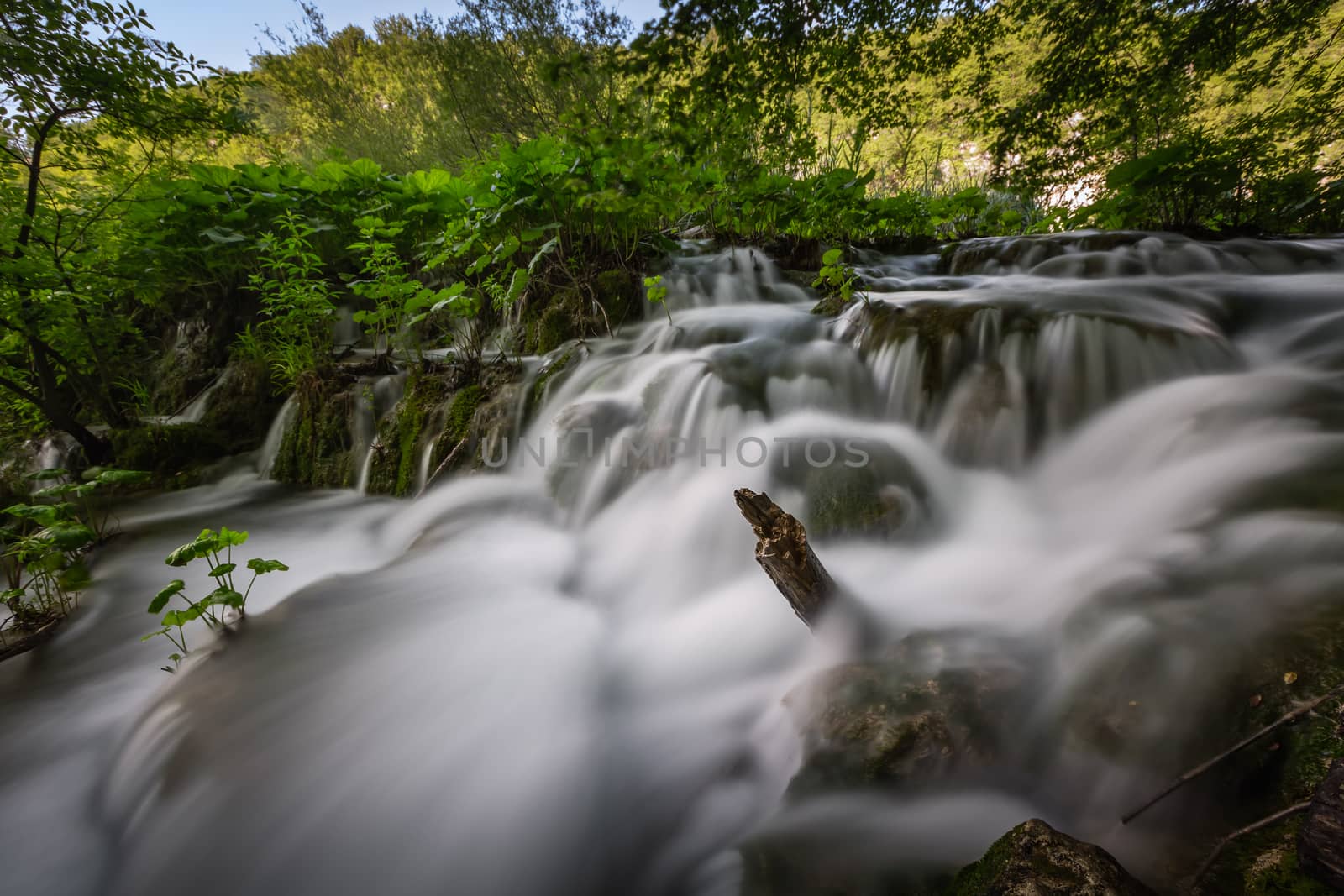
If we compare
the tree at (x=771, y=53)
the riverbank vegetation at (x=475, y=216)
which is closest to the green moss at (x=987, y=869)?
the riverbank vegetation at (x=475, y=216)

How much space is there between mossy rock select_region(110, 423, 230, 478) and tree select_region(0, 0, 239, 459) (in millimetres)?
232

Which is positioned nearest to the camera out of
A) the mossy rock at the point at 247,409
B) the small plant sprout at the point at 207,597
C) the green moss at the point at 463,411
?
the small plant sprout at the point at 207,597

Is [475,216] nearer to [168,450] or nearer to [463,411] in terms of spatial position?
[463,411]

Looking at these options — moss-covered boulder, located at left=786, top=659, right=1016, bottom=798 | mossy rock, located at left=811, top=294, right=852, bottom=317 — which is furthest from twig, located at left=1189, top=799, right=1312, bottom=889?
mossy rock, located at left=811, top=294, right=852, bottom=317

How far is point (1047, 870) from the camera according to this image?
0.77 metres

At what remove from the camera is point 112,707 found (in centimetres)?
204

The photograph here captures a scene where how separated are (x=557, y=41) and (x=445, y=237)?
1009 cm

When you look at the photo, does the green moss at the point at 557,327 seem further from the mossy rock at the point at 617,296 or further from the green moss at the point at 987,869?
the green moss at the point at 987,869

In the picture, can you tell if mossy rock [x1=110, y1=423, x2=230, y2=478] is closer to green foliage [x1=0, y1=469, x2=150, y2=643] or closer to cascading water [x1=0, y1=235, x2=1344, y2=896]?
cascading water [x1=0, y1=235, x2=1344, y2=896]


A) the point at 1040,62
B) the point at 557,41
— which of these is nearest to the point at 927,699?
the point at 1040,62

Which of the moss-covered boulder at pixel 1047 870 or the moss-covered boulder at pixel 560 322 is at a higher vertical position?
the moss-covered boulder at pixel 560 322

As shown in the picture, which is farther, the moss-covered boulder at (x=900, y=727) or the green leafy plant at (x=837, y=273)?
the green leafy plant at (x=837, y=273)

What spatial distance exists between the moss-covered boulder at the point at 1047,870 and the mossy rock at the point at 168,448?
234 inches

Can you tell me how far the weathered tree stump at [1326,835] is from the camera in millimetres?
632
